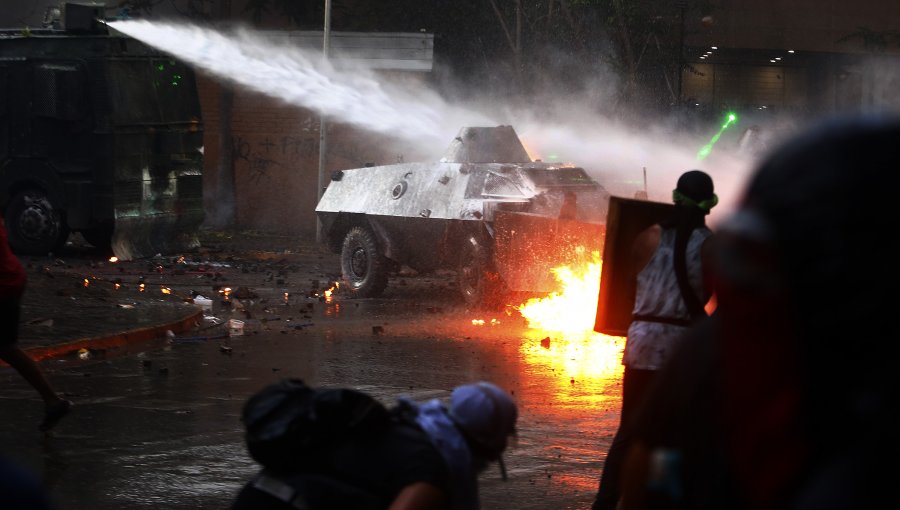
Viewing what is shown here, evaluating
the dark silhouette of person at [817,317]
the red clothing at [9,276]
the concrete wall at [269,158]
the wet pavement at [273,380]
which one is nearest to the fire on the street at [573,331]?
the wet pavement at [273,380]

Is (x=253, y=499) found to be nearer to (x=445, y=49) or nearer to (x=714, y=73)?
(x=445, y=49)

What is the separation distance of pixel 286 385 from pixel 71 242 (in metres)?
19.6

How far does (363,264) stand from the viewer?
1526cm

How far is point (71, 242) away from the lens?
2161cm

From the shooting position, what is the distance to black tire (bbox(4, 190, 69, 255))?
60.1ft

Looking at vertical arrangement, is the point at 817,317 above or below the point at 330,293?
above

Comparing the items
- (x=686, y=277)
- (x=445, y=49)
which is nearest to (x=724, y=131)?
A: (x=445, y=49)

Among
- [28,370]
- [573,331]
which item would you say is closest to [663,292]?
[28,370]

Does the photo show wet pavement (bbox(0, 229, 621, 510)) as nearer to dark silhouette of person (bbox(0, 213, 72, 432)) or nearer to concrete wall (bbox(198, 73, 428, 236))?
dark silhouette of person (bbox(0, 213, 72, 432))

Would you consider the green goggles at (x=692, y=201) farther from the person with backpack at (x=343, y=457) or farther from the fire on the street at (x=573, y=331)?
the fire on the street at (x=573, y=331)

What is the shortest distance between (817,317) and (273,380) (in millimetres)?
8257

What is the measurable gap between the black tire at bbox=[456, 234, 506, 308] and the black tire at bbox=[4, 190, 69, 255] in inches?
288

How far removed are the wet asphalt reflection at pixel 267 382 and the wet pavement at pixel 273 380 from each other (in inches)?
0.6

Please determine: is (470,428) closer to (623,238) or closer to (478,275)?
(623,238)
